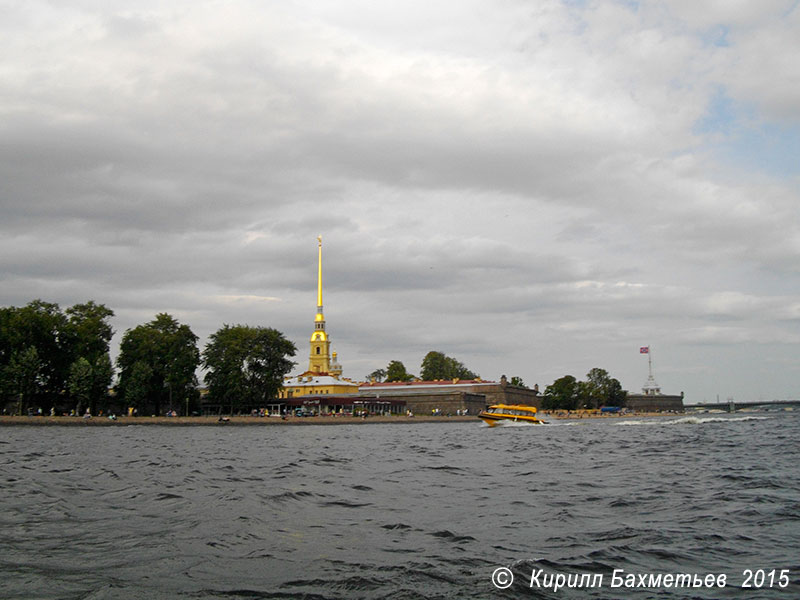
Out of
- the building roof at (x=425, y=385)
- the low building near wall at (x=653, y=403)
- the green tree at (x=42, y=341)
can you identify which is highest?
the green tree at (x=42, y=341)

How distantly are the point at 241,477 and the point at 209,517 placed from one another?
6.59 m

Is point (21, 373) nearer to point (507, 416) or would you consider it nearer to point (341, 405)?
point (507, 416)

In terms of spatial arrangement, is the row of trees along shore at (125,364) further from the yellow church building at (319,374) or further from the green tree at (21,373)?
the yellow church building at (319,374)

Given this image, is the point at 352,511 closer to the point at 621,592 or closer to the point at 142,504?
the point at 142,504

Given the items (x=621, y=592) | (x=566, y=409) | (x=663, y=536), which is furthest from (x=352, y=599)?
(x=566, y=409)

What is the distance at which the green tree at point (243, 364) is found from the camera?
3211 inches

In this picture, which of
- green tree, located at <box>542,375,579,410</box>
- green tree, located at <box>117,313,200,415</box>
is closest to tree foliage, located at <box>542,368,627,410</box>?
green tree, located at <box>542,375,579,410</box>

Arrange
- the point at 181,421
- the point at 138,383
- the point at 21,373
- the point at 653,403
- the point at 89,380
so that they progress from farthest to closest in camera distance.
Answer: the point at 653,403 < the point at 138,383 < the point at 181,421 < the point at 89,380 < the point at 21,373

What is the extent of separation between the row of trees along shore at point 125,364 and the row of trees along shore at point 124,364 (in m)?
0.10

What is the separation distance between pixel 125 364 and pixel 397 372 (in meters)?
74.2

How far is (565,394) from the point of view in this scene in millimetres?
143250

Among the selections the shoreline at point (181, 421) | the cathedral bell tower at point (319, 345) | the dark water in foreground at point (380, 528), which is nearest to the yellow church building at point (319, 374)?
the cathedral bell tower at point (319, 345)

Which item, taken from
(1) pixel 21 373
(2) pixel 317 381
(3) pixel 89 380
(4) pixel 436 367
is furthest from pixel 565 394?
(1) pixel 21 373

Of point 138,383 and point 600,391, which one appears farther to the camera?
point 600,391
